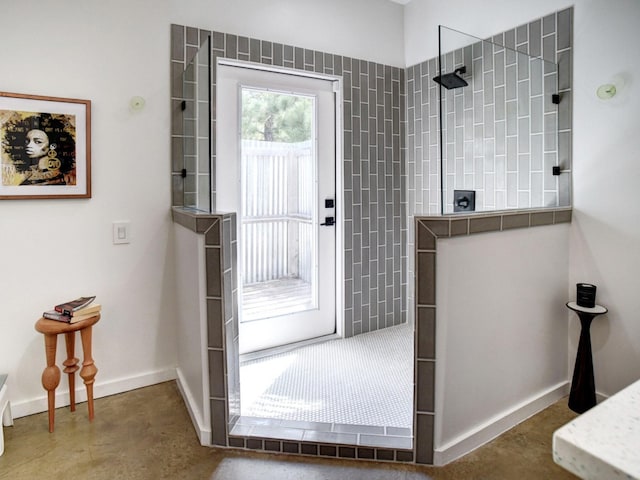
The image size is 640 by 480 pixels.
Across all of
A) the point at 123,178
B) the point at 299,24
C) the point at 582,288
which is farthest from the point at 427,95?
the point at 123,178

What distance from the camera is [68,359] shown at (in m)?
2.22

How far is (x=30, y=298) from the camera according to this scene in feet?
7.30

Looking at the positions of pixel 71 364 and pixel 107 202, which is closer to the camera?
pixel 71 364

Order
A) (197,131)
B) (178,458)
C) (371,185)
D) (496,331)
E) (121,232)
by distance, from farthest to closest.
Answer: (371,185), (121,232), (197,131), (496,331), (178,458)

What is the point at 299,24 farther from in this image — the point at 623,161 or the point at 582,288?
the point at 582,288

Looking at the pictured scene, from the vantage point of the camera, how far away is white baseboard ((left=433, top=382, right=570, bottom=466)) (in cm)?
182

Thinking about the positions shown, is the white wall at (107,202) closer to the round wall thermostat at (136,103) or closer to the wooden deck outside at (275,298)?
the round wall thermostat at (136,103)

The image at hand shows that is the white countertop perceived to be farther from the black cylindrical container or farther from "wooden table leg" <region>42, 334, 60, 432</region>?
"wooden table leg" <region>42, 334, 60, 432</region>

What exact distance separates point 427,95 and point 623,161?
1538 mm

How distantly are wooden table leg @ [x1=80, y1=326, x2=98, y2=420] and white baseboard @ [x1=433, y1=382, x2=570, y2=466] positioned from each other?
5.70 ft

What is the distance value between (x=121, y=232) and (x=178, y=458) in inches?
50.8

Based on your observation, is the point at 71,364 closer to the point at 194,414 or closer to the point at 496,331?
the point at 194,414

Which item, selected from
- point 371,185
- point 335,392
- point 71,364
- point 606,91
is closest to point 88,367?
point 71,364

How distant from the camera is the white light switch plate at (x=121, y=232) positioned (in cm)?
242
